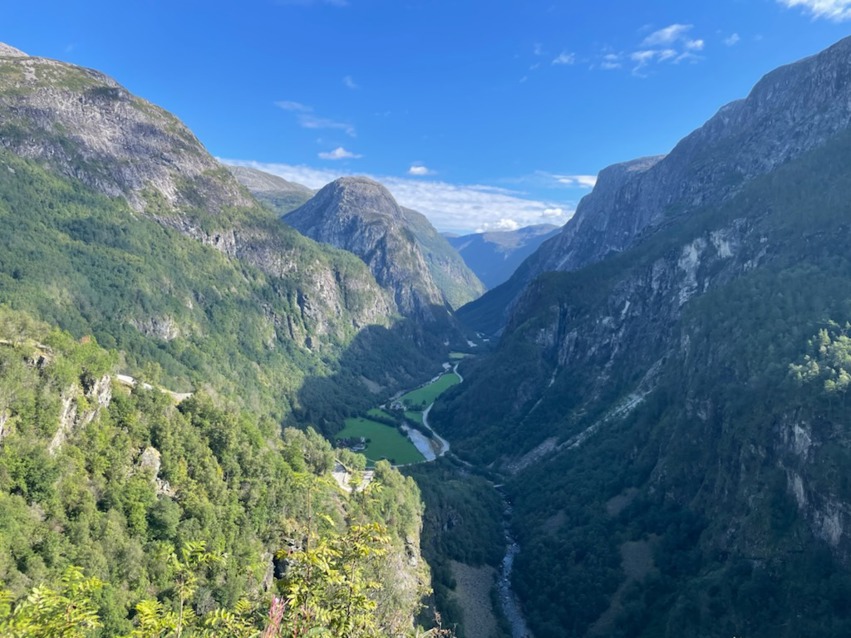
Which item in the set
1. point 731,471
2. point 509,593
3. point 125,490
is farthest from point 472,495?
point 125,490

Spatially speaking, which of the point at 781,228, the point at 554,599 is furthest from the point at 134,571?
the point at 781,228

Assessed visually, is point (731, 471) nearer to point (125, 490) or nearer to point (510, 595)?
point (510, 595)

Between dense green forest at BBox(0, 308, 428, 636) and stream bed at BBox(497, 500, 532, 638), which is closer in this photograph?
dense green forest at BBox(0, 308, 428, 636)

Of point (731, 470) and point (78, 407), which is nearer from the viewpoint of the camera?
point (78, 407)

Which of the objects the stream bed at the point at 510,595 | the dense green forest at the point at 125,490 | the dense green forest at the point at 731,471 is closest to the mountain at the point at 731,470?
the dense green forest at the point at 731,471

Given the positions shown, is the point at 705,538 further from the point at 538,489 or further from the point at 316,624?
the point at 316,624

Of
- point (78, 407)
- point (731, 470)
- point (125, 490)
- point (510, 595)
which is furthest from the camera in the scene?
point (510, 595)

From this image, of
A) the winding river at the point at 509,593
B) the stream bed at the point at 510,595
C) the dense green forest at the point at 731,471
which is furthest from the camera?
the winding river at the point at 509,593

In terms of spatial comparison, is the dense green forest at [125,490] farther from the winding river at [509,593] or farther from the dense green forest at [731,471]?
the dense green forest at [731,471]

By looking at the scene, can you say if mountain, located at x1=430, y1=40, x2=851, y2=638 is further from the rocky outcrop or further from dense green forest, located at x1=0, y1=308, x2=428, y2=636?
the rocky outcrop

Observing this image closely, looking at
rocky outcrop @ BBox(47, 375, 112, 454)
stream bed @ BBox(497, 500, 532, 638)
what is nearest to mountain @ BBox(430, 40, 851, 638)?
stream bed @ BBox(497, 500, 532, 638)

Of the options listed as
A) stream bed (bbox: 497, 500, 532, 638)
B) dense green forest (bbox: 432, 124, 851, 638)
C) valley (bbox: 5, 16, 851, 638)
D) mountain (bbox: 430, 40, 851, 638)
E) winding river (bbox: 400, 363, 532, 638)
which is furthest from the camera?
winding river (bbox: 400, 363, 532, 638)
